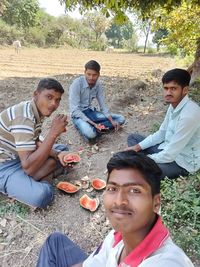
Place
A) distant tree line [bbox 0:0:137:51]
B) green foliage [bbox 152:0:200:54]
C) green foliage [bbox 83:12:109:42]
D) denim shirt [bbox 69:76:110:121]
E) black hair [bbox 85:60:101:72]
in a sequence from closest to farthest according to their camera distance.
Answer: black hair [bbox 85:60:101:72], denim shirt [bbox 69:76:110:121], green foliage [bbox 152:0:200:54], distant tree line [bbox 0:0:137:51], green foliage [bbox 83:12:109:42]

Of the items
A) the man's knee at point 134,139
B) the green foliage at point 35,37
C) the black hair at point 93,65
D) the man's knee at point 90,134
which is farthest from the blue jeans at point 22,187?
the green foliage at point 35,37

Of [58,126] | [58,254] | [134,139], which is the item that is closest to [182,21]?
[134,139]

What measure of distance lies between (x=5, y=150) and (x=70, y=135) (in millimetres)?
1892

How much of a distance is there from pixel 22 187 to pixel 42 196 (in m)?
0.21

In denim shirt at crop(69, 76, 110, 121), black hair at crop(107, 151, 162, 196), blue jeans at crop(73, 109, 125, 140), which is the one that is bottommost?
blue jeans at crop(73, 109, 125, 140)

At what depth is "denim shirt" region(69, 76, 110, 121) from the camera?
15.8ft

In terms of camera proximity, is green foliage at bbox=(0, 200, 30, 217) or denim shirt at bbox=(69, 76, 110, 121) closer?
green foliage at bbox=(0, 200, 30, 217)

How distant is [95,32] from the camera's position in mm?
38531

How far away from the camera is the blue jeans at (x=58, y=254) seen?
2104 millimetres

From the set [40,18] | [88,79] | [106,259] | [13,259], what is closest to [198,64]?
[88,79]

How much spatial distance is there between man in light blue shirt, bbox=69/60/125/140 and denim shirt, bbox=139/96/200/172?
1450 millimetres

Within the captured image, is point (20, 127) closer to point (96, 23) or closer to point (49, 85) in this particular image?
point (49, 85)

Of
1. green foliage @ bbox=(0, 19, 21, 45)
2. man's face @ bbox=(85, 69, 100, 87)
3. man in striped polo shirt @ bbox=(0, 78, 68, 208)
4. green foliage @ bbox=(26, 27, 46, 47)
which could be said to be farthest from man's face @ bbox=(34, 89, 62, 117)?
green foliage @ bbox=(26, 27, 46, 47)

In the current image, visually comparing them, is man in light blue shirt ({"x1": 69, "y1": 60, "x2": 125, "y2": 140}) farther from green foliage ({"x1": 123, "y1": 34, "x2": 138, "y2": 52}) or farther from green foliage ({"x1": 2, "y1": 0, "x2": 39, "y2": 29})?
green foliage ({"x1": 123, "y1": 34, "x2": 138, "y2": 52})
